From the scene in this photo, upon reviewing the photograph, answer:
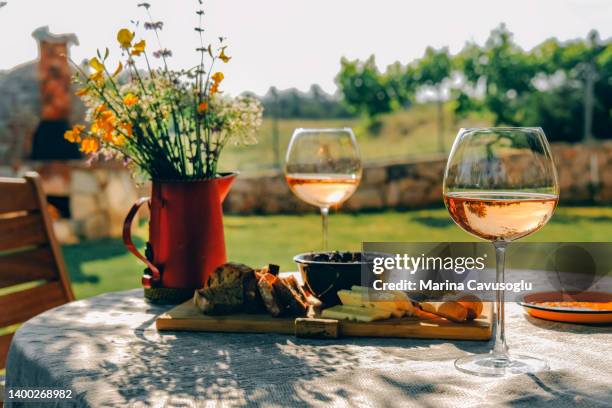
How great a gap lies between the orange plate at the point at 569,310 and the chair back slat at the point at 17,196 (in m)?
1.52

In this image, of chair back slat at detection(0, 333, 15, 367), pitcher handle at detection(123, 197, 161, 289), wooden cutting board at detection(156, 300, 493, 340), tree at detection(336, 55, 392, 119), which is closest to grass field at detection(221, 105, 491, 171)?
tree at detection(336, 55, 392, 119)

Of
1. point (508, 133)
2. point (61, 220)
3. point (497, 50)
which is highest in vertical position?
point (497, 50)

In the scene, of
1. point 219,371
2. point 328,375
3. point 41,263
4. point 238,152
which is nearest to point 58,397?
point 219,371

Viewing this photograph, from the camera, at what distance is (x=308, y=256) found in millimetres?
1531

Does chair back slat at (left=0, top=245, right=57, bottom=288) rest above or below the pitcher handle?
below

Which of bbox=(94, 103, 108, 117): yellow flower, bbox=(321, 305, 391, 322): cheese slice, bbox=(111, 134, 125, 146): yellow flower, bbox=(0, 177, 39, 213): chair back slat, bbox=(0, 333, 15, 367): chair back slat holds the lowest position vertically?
bbox=(0, 333, 15, 367): chair back slat

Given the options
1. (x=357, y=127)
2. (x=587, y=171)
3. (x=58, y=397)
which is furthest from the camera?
(x=357, y=127)

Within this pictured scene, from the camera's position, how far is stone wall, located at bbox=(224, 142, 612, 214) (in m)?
10.3

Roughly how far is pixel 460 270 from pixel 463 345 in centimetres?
31

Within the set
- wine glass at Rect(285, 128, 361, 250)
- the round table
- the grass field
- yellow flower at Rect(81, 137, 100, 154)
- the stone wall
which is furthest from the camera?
the grass field

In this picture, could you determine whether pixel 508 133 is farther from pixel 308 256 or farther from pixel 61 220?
pixel 61 220

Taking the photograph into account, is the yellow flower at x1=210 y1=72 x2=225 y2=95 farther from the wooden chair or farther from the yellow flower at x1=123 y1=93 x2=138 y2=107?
the wooden chair

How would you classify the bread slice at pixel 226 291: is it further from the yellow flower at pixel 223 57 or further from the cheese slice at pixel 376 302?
the yellow flower at pixel 223 57

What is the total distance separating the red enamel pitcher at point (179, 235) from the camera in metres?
1.56
